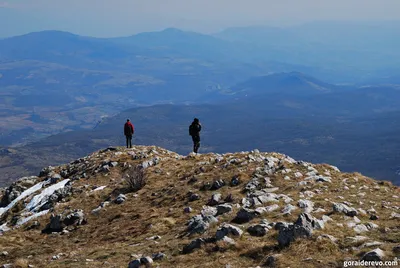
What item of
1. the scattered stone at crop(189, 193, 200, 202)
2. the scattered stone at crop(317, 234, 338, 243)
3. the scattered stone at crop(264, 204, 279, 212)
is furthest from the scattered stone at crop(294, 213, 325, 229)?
the scattered stone at crop(189, 193, 200, 202)

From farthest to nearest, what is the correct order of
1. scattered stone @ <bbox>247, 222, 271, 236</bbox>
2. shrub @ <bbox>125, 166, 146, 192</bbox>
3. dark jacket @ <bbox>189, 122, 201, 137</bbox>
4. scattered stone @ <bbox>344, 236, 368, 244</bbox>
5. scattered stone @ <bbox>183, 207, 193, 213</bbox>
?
dark jacket @ <bbox>189, 122, 201, 137</bbox>
shrub @ <bbox>125, 166, 146, 192</bbox>
scattered stone @ <bbox>183, 207, 193, 213</bbox>
scattered stone @ <bbox>247, 222, 271, 236</bbox>
scattered stone @ <bbox>344, 236, 368, 244</bbox>

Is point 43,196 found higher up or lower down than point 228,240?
lower down

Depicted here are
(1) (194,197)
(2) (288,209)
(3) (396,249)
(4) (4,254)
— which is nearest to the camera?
(3) (396,249)

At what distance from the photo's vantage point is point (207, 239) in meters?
13.8

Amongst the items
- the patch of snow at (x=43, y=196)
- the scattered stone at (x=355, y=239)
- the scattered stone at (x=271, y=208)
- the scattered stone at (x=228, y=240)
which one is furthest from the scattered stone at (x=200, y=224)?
the patch of snow at (x=43, y=196)

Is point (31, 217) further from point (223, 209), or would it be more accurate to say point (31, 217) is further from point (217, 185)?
Result: point (223, 209)

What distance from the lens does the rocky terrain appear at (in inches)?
493

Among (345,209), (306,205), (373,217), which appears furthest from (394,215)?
(306,205)

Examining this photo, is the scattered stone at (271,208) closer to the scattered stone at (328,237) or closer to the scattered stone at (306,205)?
the scattered stone at (306,205)

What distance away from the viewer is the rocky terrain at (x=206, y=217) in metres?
12.5

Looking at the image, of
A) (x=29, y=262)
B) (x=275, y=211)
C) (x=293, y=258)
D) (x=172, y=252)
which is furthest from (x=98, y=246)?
(x=293, y=258)

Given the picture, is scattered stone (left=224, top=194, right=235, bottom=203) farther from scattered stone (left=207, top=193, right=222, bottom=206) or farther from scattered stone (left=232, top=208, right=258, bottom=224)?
scattered stone (left=232, top=208, right=258, bottom=224)

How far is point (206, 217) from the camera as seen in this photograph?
→ 1600cm

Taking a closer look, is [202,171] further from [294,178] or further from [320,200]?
[320,200]
